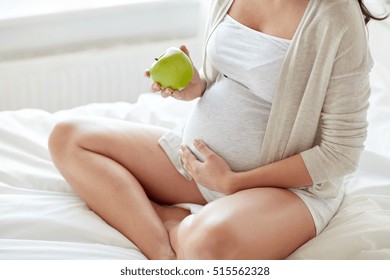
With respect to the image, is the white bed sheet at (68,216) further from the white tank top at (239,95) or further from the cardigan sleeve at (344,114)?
the white tank top at (239,95)

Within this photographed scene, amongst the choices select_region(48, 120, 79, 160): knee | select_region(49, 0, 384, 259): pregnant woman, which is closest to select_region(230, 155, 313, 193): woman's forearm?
select_region(49, 0, 384, 259): pregnant woman

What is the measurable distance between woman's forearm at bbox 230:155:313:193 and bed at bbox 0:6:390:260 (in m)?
0.13

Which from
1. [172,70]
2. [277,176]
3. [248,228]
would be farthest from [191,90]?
[248,228]

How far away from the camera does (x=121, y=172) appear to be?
1.56 m

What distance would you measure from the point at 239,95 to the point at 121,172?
1.08ft

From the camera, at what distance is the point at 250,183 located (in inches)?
57.3

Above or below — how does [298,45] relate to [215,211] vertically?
above

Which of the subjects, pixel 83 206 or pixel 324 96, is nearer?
Answer: pixel 324 96

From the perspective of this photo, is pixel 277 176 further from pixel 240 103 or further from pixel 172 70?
pixel 172 70

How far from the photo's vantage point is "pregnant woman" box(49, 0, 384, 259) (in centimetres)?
135
